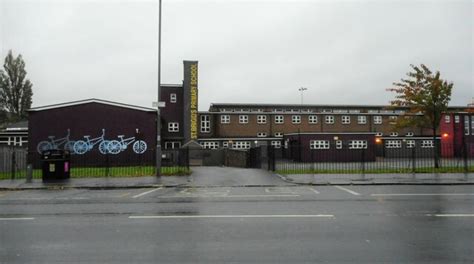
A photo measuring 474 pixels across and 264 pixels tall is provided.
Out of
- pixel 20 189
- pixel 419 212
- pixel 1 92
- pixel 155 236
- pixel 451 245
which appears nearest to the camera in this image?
pixel 451 245

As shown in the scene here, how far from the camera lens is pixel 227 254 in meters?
5.72

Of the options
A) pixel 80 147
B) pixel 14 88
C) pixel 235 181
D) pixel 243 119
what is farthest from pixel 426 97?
pixel 14 88

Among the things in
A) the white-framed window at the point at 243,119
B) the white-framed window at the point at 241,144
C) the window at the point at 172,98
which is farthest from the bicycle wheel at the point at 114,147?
the white-framed window at the point at 243,119

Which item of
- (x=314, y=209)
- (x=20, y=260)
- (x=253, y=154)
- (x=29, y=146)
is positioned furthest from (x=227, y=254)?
(x=29, y=146)

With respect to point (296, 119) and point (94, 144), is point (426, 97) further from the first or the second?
point (296, 119)

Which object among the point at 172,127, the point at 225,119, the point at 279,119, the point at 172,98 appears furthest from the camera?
the point at 279,119

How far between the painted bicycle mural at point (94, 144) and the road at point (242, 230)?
23.1 metres

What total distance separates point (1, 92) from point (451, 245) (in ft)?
231

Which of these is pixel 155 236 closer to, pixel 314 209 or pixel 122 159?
pixel 314 209

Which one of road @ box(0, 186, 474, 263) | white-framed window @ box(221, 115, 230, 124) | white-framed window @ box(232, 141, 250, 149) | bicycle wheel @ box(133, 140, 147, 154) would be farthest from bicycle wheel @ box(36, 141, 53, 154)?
white-framed window @ box(221, 115, 230, 124)

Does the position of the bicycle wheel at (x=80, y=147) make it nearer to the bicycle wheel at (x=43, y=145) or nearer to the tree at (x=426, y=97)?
the bicycle wheel at (x=43, y=145)

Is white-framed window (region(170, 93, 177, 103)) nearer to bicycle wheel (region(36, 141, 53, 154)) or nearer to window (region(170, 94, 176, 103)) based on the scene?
window (region(170, 94, 176, 103))

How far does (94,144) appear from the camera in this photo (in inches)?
1379

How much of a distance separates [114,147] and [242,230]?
30.0 metres
